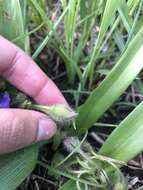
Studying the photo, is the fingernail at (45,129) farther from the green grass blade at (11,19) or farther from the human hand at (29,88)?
the green grass blade at (11,19)

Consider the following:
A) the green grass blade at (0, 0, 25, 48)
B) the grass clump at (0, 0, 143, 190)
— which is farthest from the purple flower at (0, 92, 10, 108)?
the green grass blade at (0, 0, 25, 48)

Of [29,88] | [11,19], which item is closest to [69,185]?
[29,88]

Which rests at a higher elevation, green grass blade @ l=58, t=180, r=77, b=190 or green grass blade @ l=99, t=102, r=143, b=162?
green grass blade @ l=99, t=102, r=143, b=162

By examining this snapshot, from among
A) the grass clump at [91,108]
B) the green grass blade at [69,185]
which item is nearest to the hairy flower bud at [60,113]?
the grass clump at [91,108]

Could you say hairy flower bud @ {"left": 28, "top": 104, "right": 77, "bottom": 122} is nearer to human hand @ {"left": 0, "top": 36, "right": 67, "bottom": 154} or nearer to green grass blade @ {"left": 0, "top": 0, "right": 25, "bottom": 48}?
human hand @ {"left": 0, "top": 36, "right": 67, "bottom": 154}

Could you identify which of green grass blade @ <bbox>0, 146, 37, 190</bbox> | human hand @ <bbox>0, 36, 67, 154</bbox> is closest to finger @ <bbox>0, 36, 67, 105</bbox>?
human hand @ <bbox>0, 36, 67, 154</bbox>

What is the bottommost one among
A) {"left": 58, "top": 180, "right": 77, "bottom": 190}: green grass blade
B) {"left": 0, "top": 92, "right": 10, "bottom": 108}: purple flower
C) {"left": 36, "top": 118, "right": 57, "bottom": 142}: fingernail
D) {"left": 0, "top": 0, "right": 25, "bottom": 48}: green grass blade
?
{"left": 58, "top": 180, "right": 77, "bottom": 190}: green grass blade

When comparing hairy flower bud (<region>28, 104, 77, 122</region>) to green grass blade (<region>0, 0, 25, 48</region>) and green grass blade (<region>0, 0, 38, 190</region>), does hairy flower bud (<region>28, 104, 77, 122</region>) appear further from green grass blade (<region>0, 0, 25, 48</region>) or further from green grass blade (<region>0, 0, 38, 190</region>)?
green grass blade (<region>0, 0, 25, 48</region>)

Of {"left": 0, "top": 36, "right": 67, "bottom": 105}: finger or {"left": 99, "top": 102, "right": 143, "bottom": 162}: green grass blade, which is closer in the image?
{"left": 99, "top": 102, "right": 143, "bottom": 162}: green grass blade

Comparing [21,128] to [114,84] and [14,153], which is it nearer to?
[14,153]
